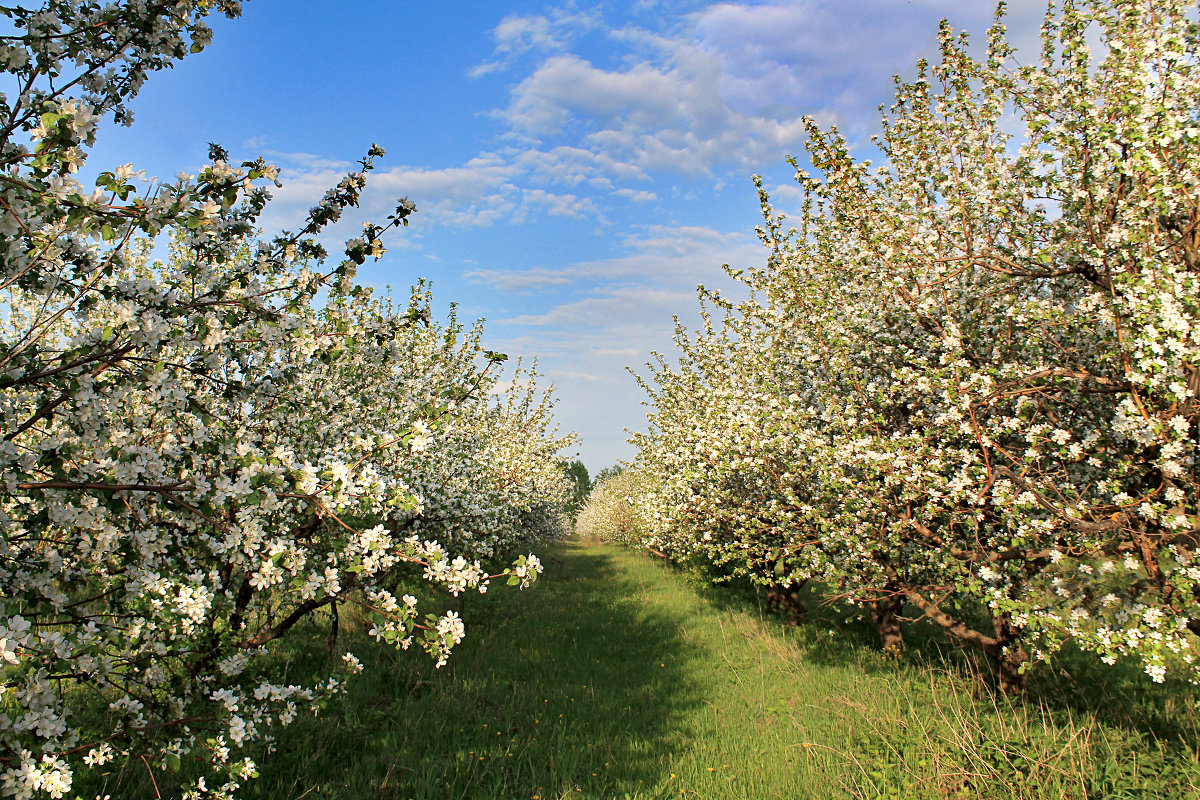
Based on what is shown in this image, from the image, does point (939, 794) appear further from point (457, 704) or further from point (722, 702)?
point (457, 704)

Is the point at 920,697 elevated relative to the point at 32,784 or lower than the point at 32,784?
lower

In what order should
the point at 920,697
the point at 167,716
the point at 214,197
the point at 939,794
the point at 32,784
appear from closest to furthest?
the point at 32,784 < the point at 214,197 < the point at 167,716 < the point at 939,794 < the point at 920,697

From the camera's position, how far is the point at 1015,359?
7586mm

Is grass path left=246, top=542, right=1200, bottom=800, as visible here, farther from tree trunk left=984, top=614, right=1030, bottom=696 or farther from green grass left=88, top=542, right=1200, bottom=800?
tree trunk left=984, top=614, right=1030, bottom=696

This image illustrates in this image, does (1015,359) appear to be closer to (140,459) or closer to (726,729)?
(726,729)

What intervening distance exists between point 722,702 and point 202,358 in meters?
8.90

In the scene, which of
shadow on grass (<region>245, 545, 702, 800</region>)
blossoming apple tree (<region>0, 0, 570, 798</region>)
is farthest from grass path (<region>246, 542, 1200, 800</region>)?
blossoming apple tree (<region>0, 0, 570, 798</region>)

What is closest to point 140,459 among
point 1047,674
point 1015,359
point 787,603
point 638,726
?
point 638,726

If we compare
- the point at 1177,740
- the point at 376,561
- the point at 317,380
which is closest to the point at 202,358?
the point at 376,561

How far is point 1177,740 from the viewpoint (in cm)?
686

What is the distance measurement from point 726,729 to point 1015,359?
20.9ft

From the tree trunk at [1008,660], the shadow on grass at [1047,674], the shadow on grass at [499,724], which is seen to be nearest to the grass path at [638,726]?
→ the shadow on grass at [499,724]

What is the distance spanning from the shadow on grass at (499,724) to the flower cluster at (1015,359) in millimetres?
3450

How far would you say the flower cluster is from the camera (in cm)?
554
